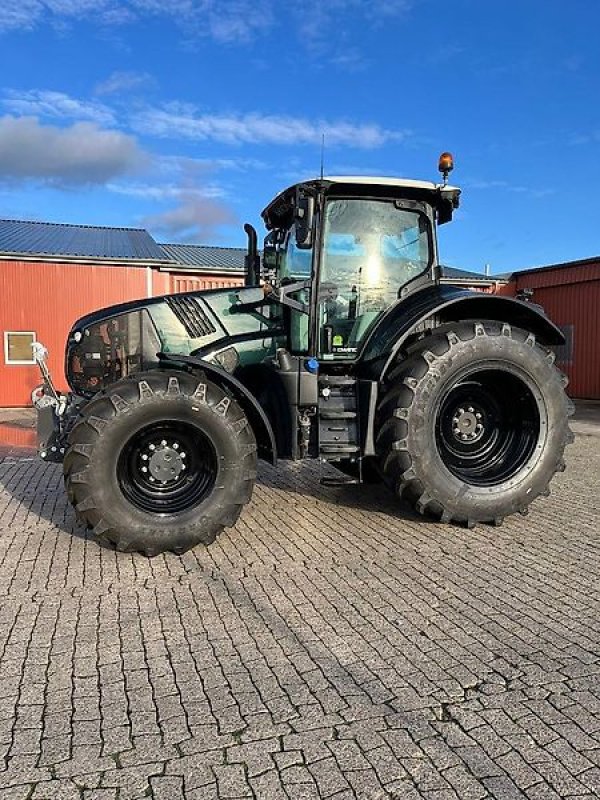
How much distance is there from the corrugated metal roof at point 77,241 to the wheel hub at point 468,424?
39.8 feet

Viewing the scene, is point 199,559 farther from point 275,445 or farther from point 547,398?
point 547,398

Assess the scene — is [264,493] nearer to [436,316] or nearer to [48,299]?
[436,316]

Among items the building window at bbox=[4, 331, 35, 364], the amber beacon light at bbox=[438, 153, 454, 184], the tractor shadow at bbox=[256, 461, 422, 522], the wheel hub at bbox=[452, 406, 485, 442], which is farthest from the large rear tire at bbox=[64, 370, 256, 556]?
the building window at bbox=[4, 331, 35, 364]

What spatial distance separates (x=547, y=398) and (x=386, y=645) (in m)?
2.88

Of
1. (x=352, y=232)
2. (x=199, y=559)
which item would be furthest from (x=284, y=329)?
(x=199, y=559)

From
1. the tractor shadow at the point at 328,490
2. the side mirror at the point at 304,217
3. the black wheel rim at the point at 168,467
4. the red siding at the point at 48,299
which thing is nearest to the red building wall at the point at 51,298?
the red siding at the point at 48,299

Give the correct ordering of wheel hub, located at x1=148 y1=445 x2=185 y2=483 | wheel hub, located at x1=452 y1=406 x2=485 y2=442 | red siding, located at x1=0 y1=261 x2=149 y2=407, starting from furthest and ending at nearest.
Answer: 1. red siding, located at x1=0 y1=261 x2=149 y2=407
2. wheel hub, located at x1=452 y1=406 x2=485 y2=442
3. wheel hub, located at x1=148 y1=445 x2=185 y2=483

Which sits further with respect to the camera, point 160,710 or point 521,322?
point 521,322

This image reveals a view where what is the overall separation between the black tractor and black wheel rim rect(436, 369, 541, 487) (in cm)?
1

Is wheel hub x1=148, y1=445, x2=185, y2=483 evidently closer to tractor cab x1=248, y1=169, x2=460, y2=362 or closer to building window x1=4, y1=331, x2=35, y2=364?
tractor cab x1=248, y1=169, x2=460, y2=362

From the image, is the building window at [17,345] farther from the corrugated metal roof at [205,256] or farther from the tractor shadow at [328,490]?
the tractor shadow at [328,490]

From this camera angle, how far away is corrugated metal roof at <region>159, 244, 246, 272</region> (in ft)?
57.4

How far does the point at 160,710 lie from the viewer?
2652mm

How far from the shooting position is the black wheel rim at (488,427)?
530 cm
